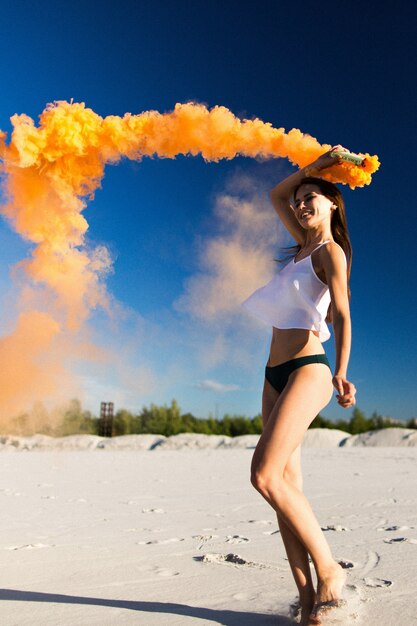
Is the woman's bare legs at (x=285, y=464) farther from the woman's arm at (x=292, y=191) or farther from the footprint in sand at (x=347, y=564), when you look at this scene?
the footprint in sand at (x=347, y=564)

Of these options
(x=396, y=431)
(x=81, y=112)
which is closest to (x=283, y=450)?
(x=81, y=112)

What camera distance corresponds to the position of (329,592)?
2.87 metres

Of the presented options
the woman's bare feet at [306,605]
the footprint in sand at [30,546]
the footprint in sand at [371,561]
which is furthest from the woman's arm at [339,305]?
the footprint in sand at [30,546]

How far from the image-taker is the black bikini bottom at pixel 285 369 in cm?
296

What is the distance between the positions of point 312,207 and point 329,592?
2035 millimetres

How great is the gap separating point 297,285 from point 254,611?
182 centimetres

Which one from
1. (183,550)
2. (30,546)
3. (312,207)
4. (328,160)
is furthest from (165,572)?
(328,160)

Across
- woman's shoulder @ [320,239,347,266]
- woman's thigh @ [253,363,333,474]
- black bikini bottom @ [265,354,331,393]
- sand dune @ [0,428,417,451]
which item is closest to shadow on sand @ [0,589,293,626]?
woman's thigh @ [253,363,333,474]

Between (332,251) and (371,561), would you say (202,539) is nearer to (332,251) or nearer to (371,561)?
(371,561)

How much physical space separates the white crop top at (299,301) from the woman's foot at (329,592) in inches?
47.1

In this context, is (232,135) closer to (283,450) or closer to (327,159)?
(327,159)

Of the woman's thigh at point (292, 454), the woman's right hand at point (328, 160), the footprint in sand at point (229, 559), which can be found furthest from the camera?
the footprint in sand at point (229, 559)

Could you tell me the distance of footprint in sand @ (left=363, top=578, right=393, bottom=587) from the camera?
3511 mm

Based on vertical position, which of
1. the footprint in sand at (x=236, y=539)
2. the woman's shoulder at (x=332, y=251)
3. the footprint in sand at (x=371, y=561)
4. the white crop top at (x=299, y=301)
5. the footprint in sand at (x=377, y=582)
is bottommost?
the footprint in sand at (x=236, y=539)
